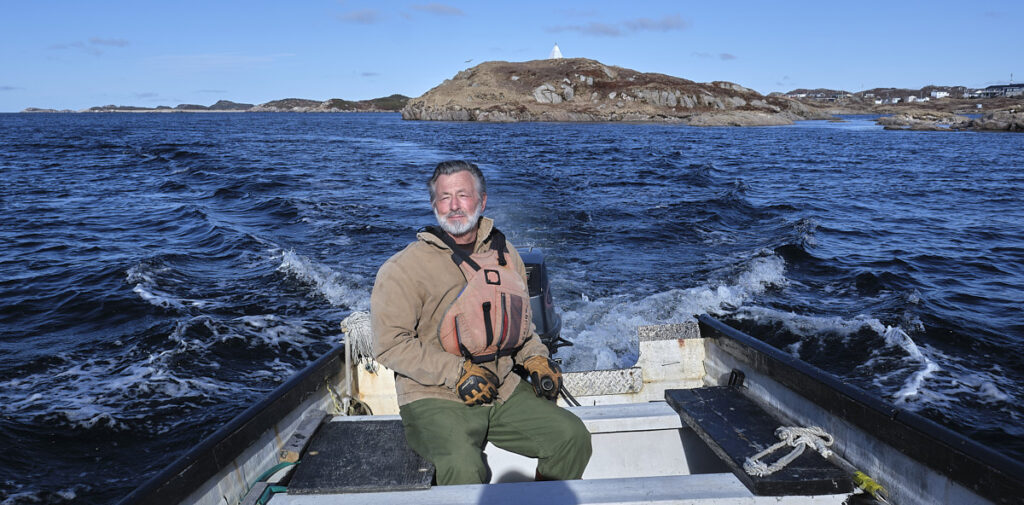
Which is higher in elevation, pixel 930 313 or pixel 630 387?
pixel 630 387

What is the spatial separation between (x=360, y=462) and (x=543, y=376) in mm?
1049

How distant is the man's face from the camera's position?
309 cm

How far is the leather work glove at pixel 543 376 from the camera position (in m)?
3.16

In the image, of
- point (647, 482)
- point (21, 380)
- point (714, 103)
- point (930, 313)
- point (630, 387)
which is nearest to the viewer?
point (647, 482)

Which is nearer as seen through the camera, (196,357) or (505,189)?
(196,357)

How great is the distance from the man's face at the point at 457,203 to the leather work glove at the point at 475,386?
74cm

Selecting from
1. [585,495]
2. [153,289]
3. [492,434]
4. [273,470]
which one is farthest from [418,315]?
[153,289]

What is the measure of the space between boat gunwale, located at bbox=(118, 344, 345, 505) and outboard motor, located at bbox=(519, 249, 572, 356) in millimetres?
1739

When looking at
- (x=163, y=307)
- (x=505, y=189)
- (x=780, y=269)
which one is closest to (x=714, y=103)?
(x=505, y=189)

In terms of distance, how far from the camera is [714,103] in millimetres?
91500

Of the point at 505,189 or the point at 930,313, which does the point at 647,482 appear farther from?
the point at 505,189

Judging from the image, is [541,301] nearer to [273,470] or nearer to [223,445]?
[273,470]

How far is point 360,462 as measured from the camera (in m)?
2.89

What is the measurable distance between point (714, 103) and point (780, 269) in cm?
8861
